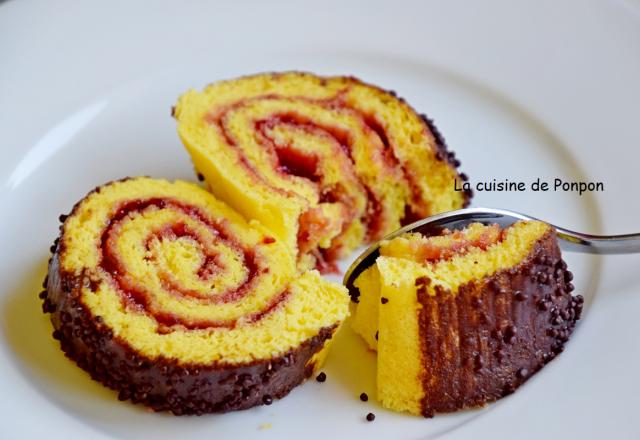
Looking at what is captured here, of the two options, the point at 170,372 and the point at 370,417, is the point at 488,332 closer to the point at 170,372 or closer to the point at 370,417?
the point at 370,417

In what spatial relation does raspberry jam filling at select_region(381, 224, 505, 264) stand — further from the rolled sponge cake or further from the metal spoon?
the metal spoon

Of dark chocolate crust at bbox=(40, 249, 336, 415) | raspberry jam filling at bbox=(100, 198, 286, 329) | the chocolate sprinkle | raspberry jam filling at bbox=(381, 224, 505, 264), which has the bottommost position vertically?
the chocolate sprinkle

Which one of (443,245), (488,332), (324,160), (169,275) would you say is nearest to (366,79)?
(324,160)

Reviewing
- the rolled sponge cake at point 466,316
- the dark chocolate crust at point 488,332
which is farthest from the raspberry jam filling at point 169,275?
the dark chocolate crust at point 488,332

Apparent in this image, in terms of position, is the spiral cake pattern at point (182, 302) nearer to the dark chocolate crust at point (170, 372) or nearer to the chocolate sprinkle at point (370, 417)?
the dark chocolate crust at point (170, 372)

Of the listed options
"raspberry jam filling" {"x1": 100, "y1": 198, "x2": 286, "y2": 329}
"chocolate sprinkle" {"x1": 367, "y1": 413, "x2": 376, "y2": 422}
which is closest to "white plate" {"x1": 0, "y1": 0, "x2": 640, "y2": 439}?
"chocolate sprinkle" {"x1": 367, "y1": 413, "x2": 376, "y2": 422}
